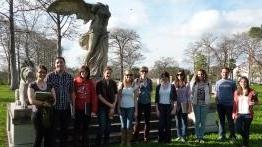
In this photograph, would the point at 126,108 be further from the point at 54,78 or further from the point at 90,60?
the point at 90,60

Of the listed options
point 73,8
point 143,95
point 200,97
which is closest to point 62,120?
point 143,95

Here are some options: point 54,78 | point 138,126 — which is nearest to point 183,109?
point 138,126

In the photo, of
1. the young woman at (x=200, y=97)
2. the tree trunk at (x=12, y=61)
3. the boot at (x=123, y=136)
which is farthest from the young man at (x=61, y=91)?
the tree trunk at (x=12, y=61)

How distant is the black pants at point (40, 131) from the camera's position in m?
8.27

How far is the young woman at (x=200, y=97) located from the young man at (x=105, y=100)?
81.7 inches

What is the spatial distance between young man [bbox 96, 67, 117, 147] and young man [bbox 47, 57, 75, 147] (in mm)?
886

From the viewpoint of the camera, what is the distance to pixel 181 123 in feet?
35.4

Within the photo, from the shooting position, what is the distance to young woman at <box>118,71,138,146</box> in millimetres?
9742

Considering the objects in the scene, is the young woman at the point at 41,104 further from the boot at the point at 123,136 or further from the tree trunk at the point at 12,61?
the tree trunk at the point at 12,61

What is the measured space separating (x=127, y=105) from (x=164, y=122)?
3.69 feet

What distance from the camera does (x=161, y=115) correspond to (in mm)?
10297

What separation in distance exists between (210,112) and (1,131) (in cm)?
617

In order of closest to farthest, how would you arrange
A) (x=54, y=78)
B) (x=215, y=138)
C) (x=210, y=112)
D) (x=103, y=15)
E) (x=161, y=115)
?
(x=54, y=78), (x=161, y=115), (x=215, y=138), (x=210, y=112), (x=103, y=15)

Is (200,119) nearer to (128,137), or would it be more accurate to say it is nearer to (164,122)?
(164,122)
